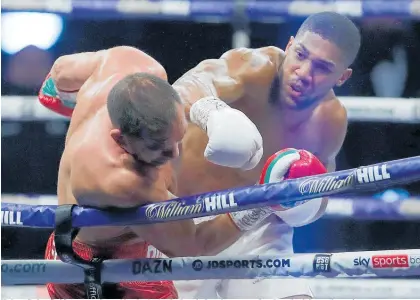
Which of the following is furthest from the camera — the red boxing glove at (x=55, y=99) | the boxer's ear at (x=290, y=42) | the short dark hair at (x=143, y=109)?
the boxer's ear at (x=290, y=42)

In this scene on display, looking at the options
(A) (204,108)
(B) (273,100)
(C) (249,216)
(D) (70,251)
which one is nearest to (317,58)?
(B) (273,100)

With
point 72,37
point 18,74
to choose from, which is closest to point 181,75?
point 72,37

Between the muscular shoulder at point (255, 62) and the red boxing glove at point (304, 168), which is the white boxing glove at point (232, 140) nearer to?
the red boxing glove at point (304, 168)

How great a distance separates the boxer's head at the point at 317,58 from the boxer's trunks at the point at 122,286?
0.55m

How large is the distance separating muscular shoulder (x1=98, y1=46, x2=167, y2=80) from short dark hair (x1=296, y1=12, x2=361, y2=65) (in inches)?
15.9

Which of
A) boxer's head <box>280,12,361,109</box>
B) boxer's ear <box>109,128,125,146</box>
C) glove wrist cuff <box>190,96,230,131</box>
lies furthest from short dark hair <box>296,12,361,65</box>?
boxer's ear <box>109,128,125,146</box>

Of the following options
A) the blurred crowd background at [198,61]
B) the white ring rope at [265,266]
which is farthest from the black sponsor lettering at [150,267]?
the blurred crowd background at [198,61]

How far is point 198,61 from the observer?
70.6 inches

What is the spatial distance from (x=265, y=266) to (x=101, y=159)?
14.1 inches

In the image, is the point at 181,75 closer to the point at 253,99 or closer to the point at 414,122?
the point at 253,99

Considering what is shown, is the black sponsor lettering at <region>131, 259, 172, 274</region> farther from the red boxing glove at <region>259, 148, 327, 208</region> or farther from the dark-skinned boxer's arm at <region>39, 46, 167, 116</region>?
Result: the dark-skinned boxer's arm at <region>39, 46, 167, 116</region>

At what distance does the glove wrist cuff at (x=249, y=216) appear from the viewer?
1.32 metres

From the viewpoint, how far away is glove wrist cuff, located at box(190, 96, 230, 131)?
144cm

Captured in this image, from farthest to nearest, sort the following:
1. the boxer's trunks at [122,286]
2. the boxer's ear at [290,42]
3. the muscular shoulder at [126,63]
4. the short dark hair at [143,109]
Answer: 1. the boxer's ear at [290,42]
2. the muscular shoulder at [126,63]
3. the boxer's trunks at [122,286]
4. the short dark hair at [143,109]
